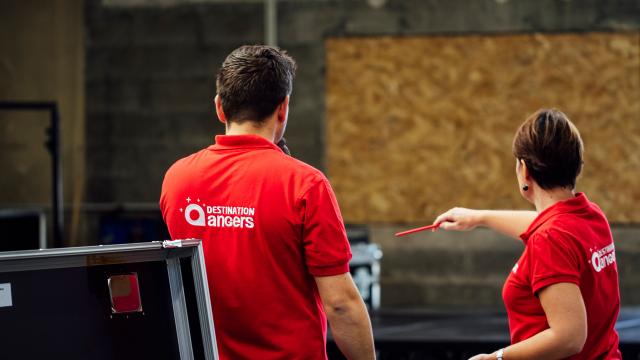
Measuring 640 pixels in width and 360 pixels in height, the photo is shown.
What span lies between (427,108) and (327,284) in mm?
5458

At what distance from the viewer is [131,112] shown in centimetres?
733

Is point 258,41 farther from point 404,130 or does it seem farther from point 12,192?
point 12,192

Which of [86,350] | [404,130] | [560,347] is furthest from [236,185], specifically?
[404,130]

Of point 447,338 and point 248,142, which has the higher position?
point 248,142

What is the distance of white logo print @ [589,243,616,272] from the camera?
1.62 meters

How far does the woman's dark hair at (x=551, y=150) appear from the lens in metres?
1.65

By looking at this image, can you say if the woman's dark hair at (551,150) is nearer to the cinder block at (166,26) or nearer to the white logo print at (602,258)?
the white logo print at (602,258)

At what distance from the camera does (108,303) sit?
1486mm

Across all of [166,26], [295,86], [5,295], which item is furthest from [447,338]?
[166,26]

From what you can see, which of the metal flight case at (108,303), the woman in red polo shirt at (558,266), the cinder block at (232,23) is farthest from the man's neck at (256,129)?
the cinder block at (232,23)

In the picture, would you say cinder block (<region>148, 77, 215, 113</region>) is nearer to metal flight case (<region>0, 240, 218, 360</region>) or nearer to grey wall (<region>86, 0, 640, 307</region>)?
grey wall (<region>86, 0, 640, 307</region>)

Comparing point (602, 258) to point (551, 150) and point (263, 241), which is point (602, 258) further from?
point (263, 241)

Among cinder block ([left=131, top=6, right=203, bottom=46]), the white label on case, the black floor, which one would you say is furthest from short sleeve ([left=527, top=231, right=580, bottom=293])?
cinder block ([left=131, top=6, right=203, bottom=46])

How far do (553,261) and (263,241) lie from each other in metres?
0.51
